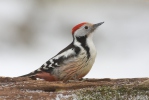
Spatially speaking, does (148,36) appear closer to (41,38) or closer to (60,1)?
(41,38)

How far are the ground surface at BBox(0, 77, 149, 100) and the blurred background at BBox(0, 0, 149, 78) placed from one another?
1.95 metres

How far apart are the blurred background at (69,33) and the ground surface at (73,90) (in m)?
1.95

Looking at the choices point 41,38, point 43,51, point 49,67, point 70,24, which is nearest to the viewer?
point 49,67

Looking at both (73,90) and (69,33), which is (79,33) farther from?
(69,33)

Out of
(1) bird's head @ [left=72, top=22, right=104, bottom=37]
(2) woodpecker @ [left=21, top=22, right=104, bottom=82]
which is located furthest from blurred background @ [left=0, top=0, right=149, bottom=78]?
(2) woodpecker @ [left=21, top=22, right=104, bottom=82]

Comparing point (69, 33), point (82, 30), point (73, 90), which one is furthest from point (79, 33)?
point (69, 33)

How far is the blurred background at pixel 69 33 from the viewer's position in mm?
5966

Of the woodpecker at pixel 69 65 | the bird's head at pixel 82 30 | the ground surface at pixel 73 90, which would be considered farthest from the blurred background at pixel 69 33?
the ground surface at pixel 73 90

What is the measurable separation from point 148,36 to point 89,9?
5.94 ft

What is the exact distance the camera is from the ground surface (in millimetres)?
3217

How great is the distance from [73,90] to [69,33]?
4.19 meters

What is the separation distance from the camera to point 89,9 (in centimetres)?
877

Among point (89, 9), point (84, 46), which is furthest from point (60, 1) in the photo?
point (84, 46)

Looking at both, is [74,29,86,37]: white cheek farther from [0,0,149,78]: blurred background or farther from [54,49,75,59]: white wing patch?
[0,0,149,78]: blurred background
